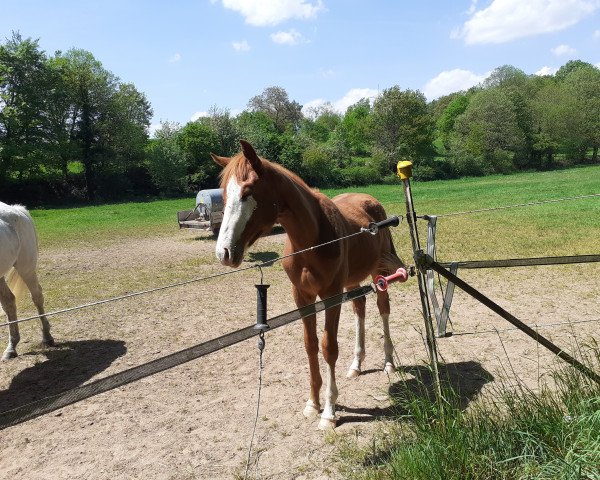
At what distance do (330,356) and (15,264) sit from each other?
180 inches

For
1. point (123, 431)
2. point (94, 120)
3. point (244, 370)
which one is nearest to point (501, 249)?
point (244, 370)

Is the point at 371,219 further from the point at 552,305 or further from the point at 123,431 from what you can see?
the point at 552,305

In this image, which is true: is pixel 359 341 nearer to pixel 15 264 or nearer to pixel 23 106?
pixel 15 264

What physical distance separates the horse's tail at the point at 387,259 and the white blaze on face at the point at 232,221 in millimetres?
2125

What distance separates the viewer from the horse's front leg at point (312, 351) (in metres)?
3.83

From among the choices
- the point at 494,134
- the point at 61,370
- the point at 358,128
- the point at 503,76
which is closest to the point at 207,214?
the point at 61,370

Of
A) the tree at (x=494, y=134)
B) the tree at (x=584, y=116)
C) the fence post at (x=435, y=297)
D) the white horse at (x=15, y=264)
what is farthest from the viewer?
the tree at (x=584, y=116)

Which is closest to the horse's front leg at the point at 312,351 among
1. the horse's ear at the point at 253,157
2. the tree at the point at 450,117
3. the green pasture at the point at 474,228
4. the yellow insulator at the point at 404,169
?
the horse's ear at the point at 253,157

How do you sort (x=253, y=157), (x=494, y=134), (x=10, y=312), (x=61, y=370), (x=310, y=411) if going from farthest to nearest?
1. (x=494, y=134)
2. (x=10, y=312)
3. (x=61, y=370)
4. (x=310, y=411)
5. (x=253, y=157)

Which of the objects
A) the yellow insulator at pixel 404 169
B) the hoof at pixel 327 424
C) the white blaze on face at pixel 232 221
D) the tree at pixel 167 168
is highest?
the tree at pixel 167 168

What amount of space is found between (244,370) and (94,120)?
3891 cm

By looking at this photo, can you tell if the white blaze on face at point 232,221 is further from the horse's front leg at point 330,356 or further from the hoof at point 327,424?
the hoof at point 327,424

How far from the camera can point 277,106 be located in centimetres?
6988

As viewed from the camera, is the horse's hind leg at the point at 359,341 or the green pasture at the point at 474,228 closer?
the horse's hind leg at the point at 359,341
